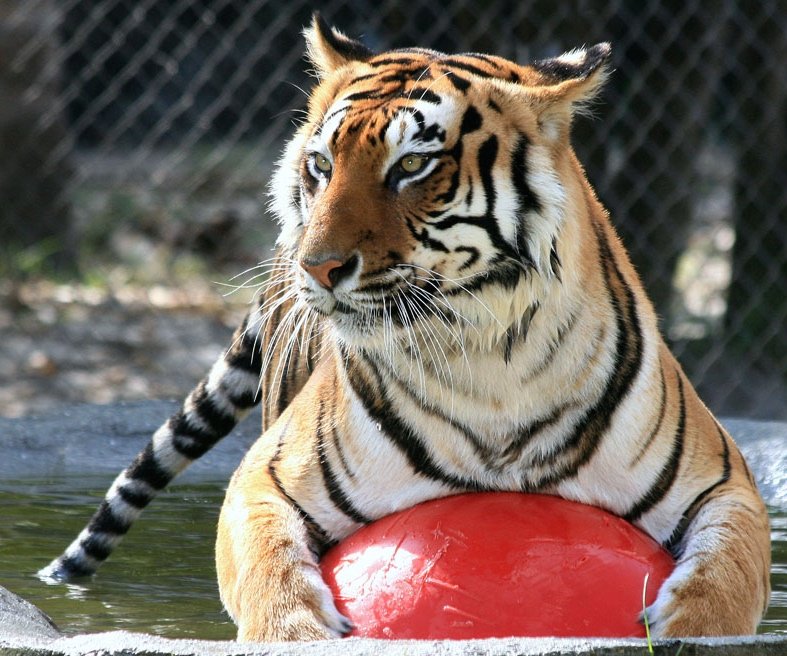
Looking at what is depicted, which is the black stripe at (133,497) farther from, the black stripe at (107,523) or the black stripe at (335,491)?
the black stripe at (335,491)

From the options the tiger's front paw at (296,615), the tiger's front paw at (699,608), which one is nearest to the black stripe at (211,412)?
the tiger's front paw at (296,615)

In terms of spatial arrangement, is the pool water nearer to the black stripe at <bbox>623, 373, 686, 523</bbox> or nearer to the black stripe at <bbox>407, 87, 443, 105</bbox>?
the black stripe at <bbox>623, 373, 686, 523</bbox>

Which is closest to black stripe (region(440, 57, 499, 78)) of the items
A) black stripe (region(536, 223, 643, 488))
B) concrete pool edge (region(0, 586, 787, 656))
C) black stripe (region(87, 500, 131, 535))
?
black stripe (region(536, 223, 643, 488))

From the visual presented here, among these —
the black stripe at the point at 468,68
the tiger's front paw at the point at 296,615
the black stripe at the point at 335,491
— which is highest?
the black stripe at the point at 468,68

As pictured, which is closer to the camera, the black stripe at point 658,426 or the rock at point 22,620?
the rock at point 22,620

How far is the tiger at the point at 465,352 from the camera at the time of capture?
2283 millimetres

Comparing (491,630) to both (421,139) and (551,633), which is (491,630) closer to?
(551,633)

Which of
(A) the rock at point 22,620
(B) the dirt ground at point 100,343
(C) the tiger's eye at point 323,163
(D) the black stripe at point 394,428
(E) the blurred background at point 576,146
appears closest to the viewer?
(A) the rock at point 22,620

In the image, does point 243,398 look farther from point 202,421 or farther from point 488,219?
point 488,219

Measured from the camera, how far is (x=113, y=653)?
191 centimetres

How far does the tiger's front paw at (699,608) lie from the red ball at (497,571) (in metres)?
0.03

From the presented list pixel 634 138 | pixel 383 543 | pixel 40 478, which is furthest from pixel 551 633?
pixel 634 138

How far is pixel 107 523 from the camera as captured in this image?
3504mm

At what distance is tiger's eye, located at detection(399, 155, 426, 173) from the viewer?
231cm
